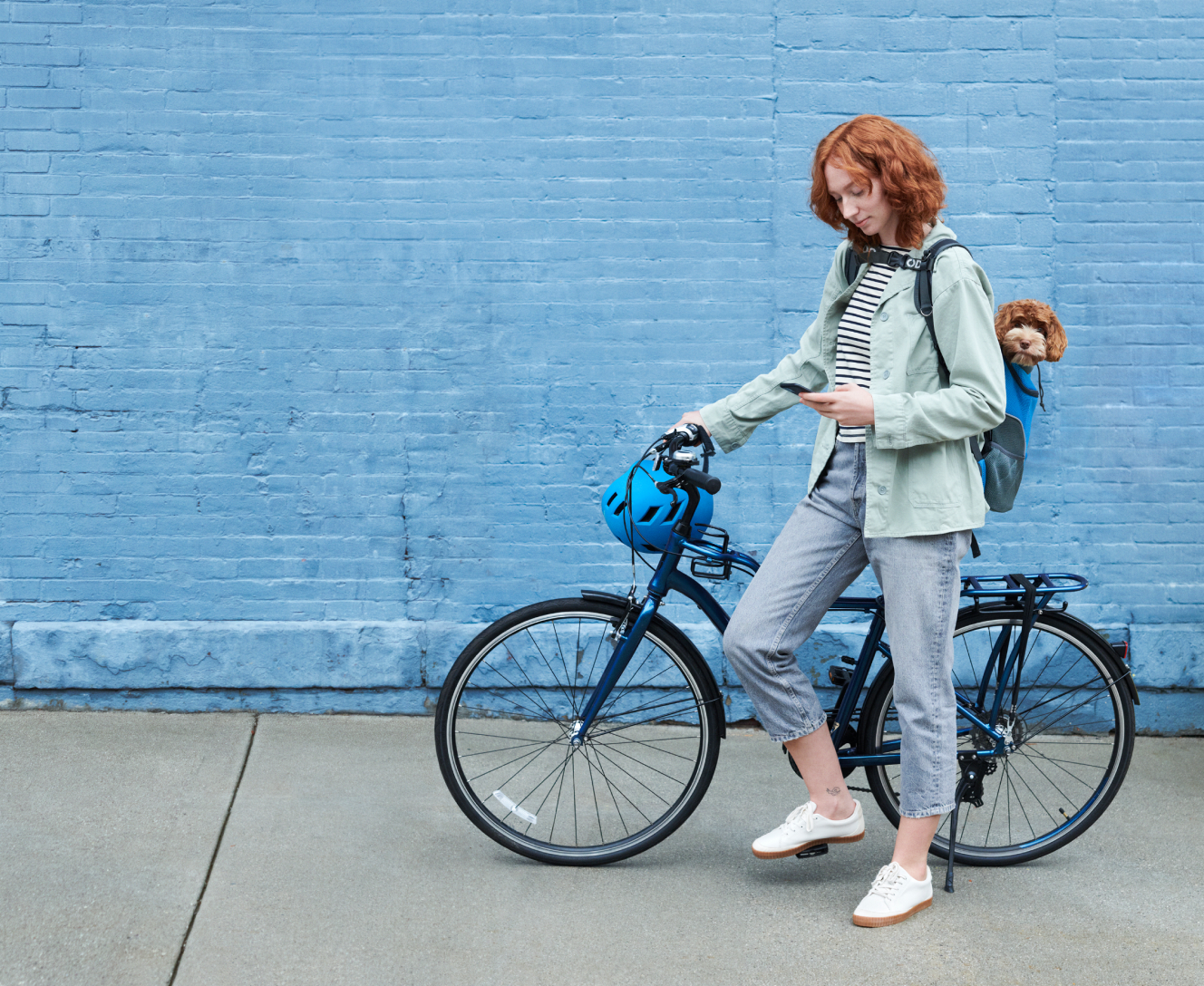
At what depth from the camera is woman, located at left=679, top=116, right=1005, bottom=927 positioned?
116 inches

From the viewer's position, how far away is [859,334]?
10.3 feet

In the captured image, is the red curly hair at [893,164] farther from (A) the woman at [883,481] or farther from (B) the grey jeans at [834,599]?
(B) the grey jeans at [834,599]

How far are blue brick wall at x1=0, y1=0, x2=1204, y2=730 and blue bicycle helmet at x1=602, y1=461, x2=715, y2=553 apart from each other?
135 cm

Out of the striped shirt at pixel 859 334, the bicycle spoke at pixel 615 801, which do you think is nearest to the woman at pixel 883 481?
the striped shirt at pixel 859 334

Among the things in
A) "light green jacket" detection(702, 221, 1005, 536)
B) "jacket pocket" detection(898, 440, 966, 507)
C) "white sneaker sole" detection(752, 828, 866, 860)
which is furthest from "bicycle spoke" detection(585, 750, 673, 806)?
"jacket pocket" detection(898, 440, 966, 507)

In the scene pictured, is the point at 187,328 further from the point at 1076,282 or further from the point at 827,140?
the point at 1076,282

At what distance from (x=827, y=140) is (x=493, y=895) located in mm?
2159

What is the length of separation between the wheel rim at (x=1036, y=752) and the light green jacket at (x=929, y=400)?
0.55m

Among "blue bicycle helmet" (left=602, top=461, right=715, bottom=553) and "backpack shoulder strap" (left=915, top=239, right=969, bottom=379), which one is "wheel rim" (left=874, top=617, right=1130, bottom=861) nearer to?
"blue bicycle helmet" (left=602, top=461, right=715, bottom=553)

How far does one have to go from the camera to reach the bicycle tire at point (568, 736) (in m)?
3.40

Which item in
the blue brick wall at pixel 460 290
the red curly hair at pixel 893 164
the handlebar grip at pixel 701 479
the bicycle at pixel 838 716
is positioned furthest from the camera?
the blue brick wall at pixel 460 290

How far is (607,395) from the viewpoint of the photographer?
4629 mm

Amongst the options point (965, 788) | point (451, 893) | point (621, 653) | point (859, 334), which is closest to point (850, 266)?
point (859, 334)

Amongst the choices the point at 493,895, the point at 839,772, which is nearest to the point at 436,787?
the point at 493,895
